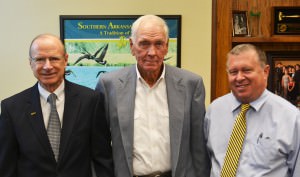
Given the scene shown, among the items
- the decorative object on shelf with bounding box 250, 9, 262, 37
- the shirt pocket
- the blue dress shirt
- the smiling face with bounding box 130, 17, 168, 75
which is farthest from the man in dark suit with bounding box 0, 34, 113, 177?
the decorative object on shelf with bounding box 250, 9, 262, 37

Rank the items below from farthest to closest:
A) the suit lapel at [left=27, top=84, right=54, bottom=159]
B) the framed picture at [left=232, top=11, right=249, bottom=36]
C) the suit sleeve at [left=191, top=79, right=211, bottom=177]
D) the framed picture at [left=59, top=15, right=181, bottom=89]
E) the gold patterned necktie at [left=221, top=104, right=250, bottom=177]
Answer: the framed picture at [left=232, top=11, right=249, bottom=36] → the framed picture at [left=59, top=15, right=181, bottom=89] → the suit sleeve at [left=191, top=79, right=211, bottom=177] → the gold patterned necktie at [left=221, top=104, right=250, bottom=177] → the suit lapel at [left=27, top=84, right=54, bottom=159]

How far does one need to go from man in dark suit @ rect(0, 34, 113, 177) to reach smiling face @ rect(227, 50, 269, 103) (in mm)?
774

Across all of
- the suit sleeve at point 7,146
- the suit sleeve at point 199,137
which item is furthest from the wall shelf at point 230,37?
the suit sleeve at point 7,146

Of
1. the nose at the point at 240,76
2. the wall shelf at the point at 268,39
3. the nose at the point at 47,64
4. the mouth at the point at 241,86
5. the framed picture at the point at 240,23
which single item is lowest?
the mouth at the point at 241,86

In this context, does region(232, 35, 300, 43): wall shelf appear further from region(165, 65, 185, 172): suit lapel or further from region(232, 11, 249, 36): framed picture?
region(165, 65, 185, 172): suit lapel

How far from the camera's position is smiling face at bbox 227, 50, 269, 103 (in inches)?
71.6

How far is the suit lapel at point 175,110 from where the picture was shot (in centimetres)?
192

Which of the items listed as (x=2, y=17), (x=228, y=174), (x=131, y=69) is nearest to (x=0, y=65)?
(x=2, y=17)

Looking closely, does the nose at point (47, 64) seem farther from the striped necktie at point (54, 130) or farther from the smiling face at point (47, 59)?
the striped necktie at point (54, 130)

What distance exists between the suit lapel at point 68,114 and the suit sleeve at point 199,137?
2.16ft

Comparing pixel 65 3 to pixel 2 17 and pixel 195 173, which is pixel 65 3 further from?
pixel 195 173

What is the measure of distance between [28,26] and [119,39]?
81 centimetres

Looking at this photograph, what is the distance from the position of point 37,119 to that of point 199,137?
909mm

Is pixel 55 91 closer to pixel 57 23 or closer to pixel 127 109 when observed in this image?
pixel 127 109
